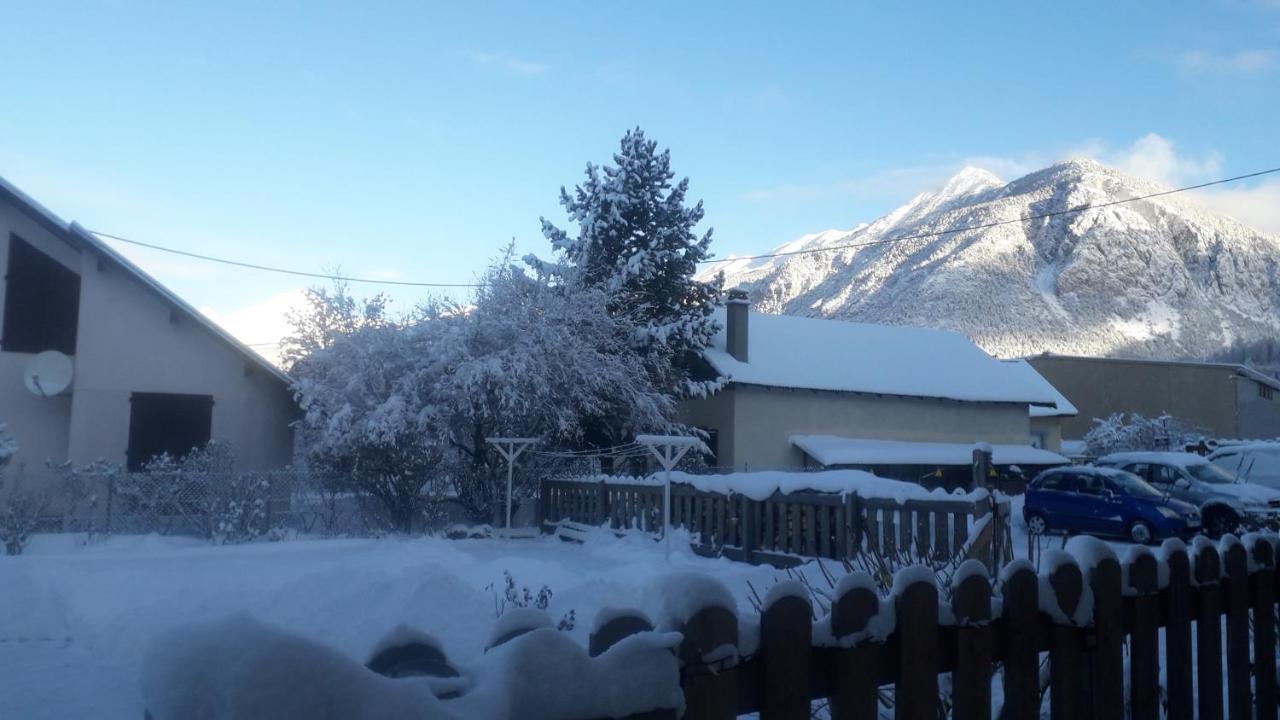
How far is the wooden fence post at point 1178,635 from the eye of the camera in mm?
3859

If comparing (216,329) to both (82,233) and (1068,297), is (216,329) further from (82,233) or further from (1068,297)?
(1068,297)

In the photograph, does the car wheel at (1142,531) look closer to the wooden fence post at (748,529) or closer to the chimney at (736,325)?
the wooden fence post at (748,529)

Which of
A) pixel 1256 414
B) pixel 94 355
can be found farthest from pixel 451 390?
pixel 1256 414

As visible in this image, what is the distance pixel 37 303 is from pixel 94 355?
5.50ft

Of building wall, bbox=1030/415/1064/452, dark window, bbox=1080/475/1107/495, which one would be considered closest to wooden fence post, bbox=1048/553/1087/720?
A: dark window, bbox=1080/475/1107/495

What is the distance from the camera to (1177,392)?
54531mm

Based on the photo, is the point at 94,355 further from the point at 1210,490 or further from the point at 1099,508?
the point at 1210,490

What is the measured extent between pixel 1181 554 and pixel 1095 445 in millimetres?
46452

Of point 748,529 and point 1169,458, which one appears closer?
point 748,529

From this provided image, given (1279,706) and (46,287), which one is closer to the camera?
(1279,706)

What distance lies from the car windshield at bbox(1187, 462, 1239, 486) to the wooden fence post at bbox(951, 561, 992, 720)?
75.3 feet

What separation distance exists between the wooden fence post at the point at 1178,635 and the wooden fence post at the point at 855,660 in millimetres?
Answer: 1908

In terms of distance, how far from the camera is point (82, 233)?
61.6 feet

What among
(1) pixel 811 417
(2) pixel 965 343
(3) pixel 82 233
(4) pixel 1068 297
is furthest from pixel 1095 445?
(4) pixel 1068 297
